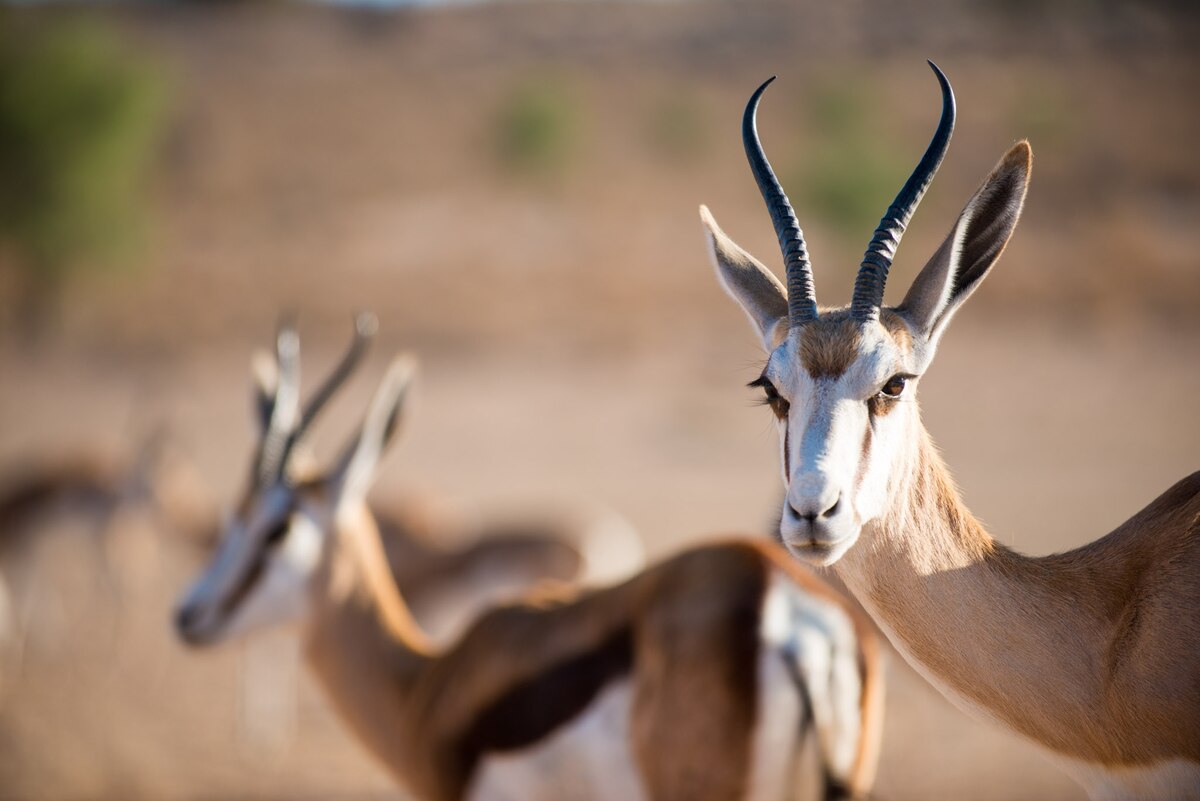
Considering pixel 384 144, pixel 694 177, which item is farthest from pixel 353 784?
pixel 384 144

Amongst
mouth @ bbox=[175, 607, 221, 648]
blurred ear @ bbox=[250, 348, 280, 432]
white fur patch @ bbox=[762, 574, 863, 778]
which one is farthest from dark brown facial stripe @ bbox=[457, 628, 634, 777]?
blurred ear @ bbox=[250, 348, 280, 432]

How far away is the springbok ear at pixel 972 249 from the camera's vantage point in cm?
286

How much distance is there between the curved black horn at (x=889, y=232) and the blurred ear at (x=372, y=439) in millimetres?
2274

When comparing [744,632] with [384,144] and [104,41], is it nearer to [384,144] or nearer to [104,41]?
[104,41]

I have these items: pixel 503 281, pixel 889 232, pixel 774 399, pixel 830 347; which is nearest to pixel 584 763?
pixel 774 399

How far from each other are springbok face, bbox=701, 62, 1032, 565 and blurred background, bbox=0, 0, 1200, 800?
5.12 ft

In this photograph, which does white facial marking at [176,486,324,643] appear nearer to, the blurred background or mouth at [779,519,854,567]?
the blurred background

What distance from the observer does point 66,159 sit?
89.3 feet

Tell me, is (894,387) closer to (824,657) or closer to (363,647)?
(824,657)

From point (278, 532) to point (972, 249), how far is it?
10.1ft

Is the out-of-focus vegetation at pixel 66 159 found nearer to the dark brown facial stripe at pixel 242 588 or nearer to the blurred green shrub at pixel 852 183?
the blurred green shrub at pixel 852 183

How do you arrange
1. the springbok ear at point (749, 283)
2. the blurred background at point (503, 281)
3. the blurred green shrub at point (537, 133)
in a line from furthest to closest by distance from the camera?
the blurred green shrub at point (537, 133), the blurred background at point (503, 281), the springbok ear at point (749, 283)

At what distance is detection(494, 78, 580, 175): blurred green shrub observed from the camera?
1768 inches

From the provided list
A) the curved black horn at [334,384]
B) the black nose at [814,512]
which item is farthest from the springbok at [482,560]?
the black nose at [814,512]
